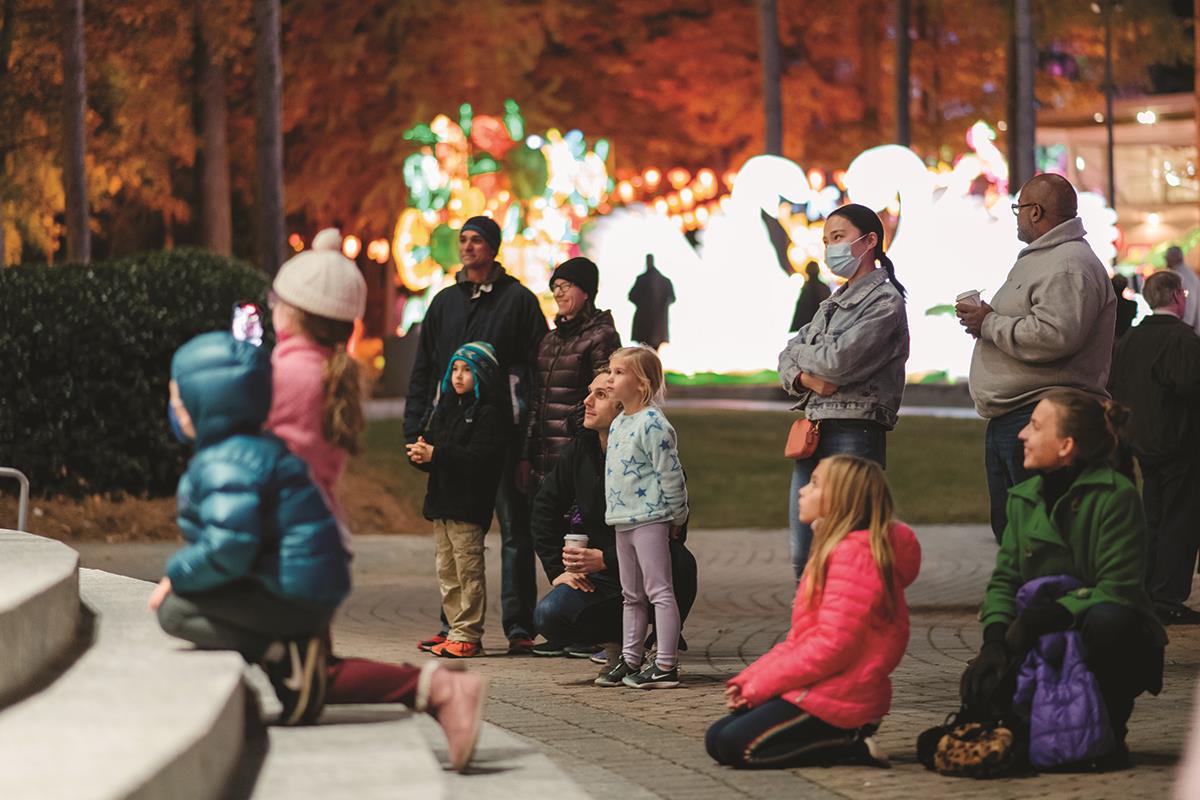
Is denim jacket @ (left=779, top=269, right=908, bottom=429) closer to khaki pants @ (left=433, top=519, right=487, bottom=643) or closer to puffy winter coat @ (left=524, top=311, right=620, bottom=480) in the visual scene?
puffy winter coat @ (left=524, top=311, right=620, bottom=480)

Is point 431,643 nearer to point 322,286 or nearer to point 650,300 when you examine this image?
point 322,286

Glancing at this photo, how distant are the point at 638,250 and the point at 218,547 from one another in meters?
25.2

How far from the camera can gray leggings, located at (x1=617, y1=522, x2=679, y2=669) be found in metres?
9.23

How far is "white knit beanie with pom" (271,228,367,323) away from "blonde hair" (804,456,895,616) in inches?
75.3

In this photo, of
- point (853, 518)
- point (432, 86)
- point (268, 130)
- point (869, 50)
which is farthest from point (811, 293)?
point (853, 518)

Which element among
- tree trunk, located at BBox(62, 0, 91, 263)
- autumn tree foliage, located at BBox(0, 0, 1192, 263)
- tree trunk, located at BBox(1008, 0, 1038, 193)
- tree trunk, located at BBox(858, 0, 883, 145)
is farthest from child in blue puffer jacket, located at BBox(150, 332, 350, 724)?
tree trunk, located at BBox(858, 0, 883, 145)

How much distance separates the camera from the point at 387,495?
60.0ft

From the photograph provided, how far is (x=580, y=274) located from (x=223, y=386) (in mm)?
4411

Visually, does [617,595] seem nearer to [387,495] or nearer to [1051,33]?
[387,495]

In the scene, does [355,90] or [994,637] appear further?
[355,90]

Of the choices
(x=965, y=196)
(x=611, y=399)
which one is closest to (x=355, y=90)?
(x=965, y=196)

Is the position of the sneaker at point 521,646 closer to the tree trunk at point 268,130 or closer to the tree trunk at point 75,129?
the tree trunk at point 268,130

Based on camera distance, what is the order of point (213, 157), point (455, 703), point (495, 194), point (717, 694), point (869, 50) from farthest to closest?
point (869, 50)
point (213, 157)
point (495, 194)
point (717, 694)
point (455, 703)

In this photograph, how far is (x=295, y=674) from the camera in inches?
253
